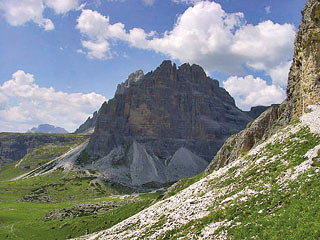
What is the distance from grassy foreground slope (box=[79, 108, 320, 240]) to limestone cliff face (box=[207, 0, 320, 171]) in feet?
22.5

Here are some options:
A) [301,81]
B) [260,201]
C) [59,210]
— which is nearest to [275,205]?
[260,201]

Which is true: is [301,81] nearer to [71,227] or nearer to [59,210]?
[71,227]

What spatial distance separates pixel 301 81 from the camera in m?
39.6

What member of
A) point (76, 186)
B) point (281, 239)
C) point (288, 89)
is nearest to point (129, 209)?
point (288, 89)

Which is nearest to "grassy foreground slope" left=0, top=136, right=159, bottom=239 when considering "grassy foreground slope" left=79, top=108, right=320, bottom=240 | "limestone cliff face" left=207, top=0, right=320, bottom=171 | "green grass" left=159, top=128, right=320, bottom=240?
"limestone cliff face" left=207, top=0, right=320, bottom=171

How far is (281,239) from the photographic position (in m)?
14.8

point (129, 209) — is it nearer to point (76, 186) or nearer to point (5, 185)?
point (76, 186)

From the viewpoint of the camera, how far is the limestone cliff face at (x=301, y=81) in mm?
35938

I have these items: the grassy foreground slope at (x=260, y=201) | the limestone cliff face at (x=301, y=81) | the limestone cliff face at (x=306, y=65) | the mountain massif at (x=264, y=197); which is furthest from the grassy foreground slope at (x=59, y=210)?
the limestone cliff face at (x=306, y=65)

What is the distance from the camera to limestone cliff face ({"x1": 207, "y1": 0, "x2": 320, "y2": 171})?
35.9 m

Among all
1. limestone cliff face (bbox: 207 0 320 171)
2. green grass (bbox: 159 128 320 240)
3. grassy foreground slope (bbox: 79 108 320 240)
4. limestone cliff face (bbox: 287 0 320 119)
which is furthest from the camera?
limestone cliff face (bbox: 207 0 320 171)

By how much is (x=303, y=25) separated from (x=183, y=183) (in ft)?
121

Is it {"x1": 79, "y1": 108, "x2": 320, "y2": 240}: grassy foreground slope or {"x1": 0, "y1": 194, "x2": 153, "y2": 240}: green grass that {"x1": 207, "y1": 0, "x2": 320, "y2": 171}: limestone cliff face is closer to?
{"x1": 79, "y1": 108, "x2": 320, "y2": 240}: grassy foreground slope

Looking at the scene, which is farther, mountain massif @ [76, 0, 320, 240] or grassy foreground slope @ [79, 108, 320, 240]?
mountain massif @ [76, 0, 320, 240]
